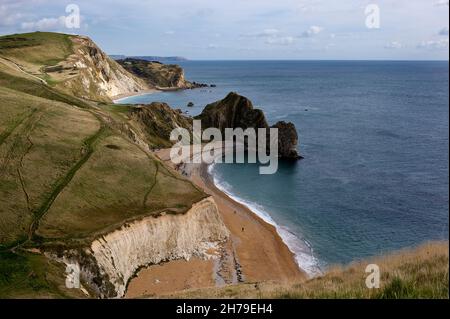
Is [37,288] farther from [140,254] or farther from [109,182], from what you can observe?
[109,182]

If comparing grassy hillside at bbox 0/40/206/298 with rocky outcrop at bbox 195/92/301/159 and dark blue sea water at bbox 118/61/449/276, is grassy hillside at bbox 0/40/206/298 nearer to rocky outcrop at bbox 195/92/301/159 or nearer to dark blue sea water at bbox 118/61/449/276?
dark blue sea water at bbox 118/61/449/276

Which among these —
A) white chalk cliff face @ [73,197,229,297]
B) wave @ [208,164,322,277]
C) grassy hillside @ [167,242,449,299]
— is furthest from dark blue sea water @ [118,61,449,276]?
grassy hillside @ [167,242,449,299]

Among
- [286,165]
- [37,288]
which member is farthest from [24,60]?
[37,288]

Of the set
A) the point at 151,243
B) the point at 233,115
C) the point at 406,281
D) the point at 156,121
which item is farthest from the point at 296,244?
the point at 233,115

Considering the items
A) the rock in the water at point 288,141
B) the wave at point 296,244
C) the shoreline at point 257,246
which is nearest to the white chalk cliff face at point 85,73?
the rock in the water at point 288,141
